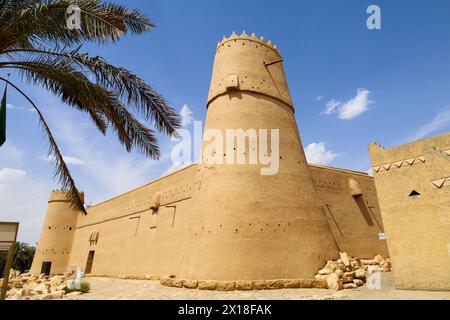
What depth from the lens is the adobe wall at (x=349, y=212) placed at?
1241cm

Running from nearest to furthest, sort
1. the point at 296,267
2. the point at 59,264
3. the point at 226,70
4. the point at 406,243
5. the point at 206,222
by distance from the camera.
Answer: the point at 406,243 < the point at 296,267 < the point at 206,222 < the point at 226,70 < the point at 59,264

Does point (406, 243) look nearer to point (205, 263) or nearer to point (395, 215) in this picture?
point (395, 215)

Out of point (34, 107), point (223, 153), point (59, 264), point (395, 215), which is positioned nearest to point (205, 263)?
point (223, 153)

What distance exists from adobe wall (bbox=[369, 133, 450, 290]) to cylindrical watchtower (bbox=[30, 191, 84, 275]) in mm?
21927

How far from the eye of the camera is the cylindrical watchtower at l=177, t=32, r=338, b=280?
8.59 meters

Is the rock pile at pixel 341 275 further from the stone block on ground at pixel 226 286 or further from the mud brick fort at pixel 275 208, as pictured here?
the stone block on ground at pixel 226 286

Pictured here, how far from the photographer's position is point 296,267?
28.1ft

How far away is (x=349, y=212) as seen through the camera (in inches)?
520

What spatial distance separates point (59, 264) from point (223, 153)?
1910 cm

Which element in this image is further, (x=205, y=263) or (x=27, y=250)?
(x=27, y=250)

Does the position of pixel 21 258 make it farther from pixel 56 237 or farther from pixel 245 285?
pixel 245 285

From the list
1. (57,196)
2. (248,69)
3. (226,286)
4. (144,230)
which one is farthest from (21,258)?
(248,69)

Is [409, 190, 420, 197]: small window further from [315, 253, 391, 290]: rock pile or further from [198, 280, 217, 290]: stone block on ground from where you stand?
[198, 280, 217, 290]: stone block on ground

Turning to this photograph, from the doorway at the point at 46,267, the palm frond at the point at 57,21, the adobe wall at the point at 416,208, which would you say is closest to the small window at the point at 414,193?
the adobe wall at the point at 416,208
